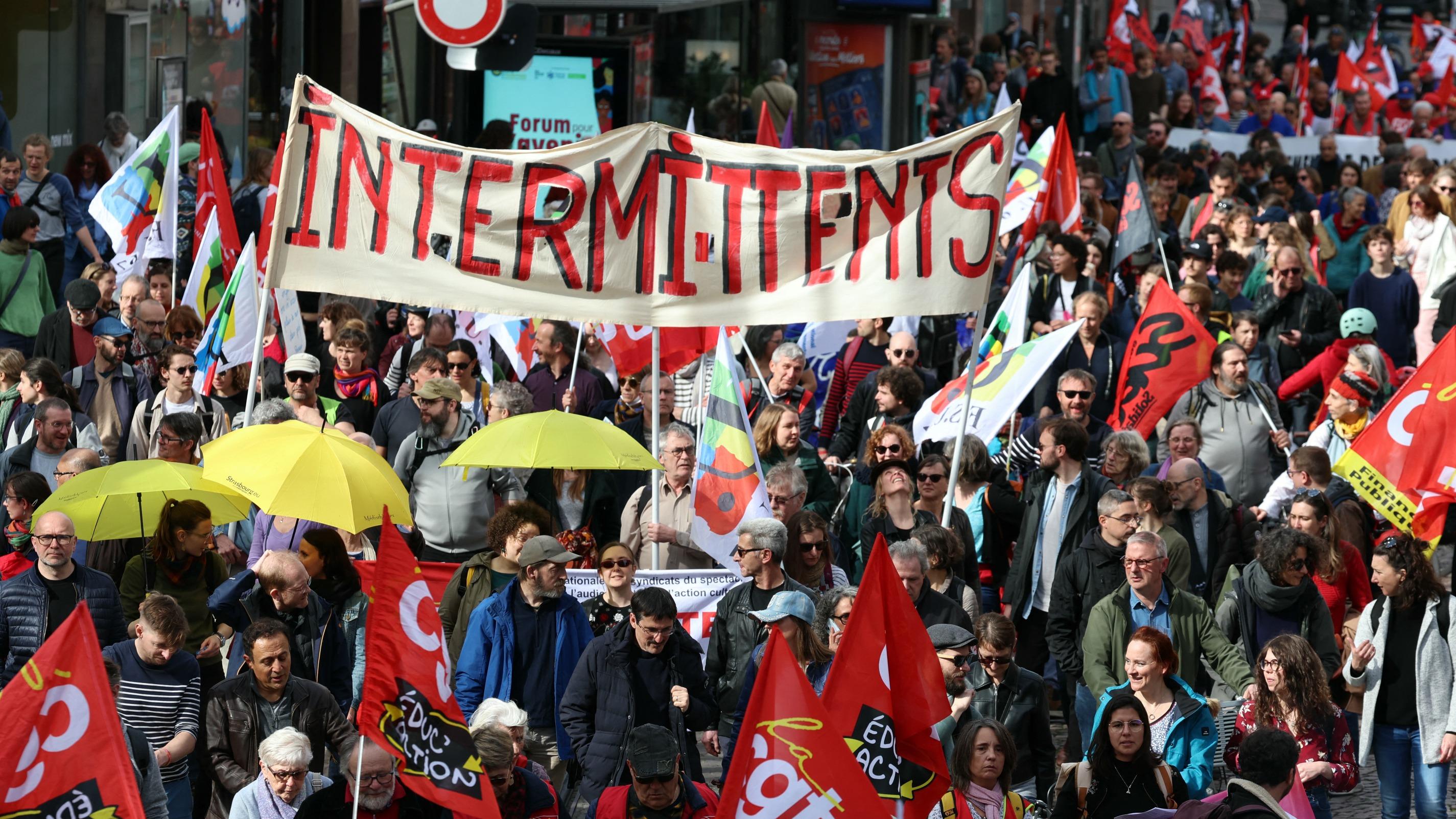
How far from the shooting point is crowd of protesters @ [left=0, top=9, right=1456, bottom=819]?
7875 mm

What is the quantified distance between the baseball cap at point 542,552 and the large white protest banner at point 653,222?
1.04m

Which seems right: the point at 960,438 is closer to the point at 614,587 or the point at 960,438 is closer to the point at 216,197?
the point at 614,587

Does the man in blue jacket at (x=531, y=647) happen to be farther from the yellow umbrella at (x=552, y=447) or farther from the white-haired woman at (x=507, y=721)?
the yellow umbrella at (x=552, y=447)

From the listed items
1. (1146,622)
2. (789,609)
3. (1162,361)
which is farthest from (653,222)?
(1162,361)

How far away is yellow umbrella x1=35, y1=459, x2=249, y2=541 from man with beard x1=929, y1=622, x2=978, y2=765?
9.99ft

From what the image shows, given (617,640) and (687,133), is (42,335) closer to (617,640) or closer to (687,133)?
(687,133)

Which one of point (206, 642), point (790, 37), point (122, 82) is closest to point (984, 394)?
point (206, 642)

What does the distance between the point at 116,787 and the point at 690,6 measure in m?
14.6

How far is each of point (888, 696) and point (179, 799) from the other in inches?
103

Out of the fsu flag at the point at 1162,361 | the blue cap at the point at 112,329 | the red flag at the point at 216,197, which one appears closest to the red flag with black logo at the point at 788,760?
the fsu flag at the point at 1162,361

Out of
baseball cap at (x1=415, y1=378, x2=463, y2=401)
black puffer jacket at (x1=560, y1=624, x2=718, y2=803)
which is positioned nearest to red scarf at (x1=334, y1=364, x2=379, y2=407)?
baseball cap at (x1=415, y1=378, x2=463, y2=401)

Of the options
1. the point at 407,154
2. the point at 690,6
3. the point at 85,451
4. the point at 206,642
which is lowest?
the point at 206,642

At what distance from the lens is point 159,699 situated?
7.86 m

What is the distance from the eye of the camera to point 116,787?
20.5 ft
